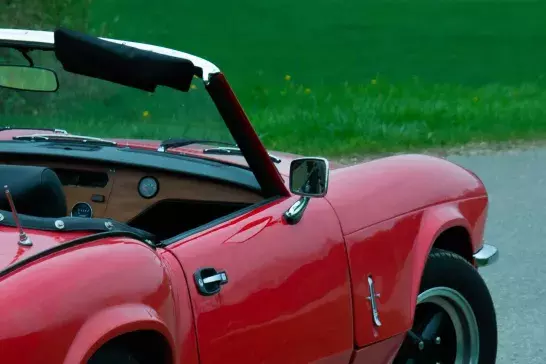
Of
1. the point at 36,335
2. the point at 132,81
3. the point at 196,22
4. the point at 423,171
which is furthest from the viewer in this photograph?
the point at 196,22

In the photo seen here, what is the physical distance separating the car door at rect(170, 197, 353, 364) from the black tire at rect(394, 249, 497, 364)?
1.89 feet

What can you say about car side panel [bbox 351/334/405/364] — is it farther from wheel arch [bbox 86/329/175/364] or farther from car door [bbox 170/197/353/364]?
wheel arch [bbox 86/329/175/364]

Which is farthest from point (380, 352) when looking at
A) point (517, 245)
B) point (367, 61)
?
point (367, 61)

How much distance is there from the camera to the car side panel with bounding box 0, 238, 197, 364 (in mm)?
2637

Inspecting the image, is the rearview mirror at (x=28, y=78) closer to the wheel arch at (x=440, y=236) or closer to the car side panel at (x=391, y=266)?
the car side panel at (x=391, y=266)

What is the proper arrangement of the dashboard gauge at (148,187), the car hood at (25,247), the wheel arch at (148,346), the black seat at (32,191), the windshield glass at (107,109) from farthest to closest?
the dashboard gauge at (148,187), the windshield glass at (107,109), the black seat at (32,191), the wheel arch at (148,346), the car hood at (25,247)

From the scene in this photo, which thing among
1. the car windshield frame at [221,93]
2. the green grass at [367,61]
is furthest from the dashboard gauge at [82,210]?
the green grass at [367,61]

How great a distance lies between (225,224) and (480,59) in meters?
13.2

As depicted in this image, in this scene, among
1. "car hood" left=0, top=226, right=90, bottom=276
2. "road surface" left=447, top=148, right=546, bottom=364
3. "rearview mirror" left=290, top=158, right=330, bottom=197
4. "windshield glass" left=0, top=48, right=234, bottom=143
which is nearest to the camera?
"car hood" left=0, top=226, right=90, bottom=276

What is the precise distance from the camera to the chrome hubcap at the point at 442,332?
4359mm

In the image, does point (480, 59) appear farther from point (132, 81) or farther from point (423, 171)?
point (132, 81)

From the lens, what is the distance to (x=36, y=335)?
263 cm

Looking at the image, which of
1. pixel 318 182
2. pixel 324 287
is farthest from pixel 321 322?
pixel 318 182

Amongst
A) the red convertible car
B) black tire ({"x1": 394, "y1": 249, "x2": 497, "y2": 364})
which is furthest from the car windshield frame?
black tire ({"x1": 394, "y1": 249, "x2": 497, "y2": 364})
